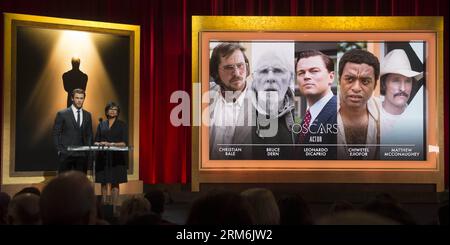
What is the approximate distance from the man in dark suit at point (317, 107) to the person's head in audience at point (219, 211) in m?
5.68

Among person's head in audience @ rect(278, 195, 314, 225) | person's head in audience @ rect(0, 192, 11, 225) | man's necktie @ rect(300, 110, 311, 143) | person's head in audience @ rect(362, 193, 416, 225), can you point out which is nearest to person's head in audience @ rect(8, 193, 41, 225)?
person's head in audience @ rect(0, 192, 11, 225)

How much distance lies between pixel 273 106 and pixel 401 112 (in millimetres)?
1467

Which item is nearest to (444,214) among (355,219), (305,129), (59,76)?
(355,219)

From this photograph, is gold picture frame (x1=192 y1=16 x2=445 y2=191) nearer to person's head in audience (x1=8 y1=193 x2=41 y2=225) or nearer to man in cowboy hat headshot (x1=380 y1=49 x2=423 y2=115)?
man in cowboy hat headshot (x1=380 y1=49 x2=423 y2=115)

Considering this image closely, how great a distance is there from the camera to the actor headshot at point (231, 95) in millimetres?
7066

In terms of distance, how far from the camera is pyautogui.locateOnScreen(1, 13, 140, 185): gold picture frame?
6.57 metres

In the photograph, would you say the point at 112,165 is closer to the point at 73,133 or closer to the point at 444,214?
the point at 73,133

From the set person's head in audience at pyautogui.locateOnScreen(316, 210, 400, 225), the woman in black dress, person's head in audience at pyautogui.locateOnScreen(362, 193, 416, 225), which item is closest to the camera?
person's head in audience at pyautogui.locateOnScreen(316, 210, 400, 225)

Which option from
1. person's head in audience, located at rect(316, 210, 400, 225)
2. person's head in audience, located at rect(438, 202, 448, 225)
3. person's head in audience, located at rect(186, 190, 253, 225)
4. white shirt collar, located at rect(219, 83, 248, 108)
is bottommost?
person's head in audience, located at rect(438, 202, 448, 225)

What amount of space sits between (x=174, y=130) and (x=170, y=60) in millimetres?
849

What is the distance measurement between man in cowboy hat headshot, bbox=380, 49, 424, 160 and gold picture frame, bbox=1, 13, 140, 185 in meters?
2.86

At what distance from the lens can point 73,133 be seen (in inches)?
256

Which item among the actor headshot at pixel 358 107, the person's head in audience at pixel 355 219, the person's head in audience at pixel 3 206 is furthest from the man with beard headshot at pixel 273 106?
the person's head in audience at pixel 355 219
